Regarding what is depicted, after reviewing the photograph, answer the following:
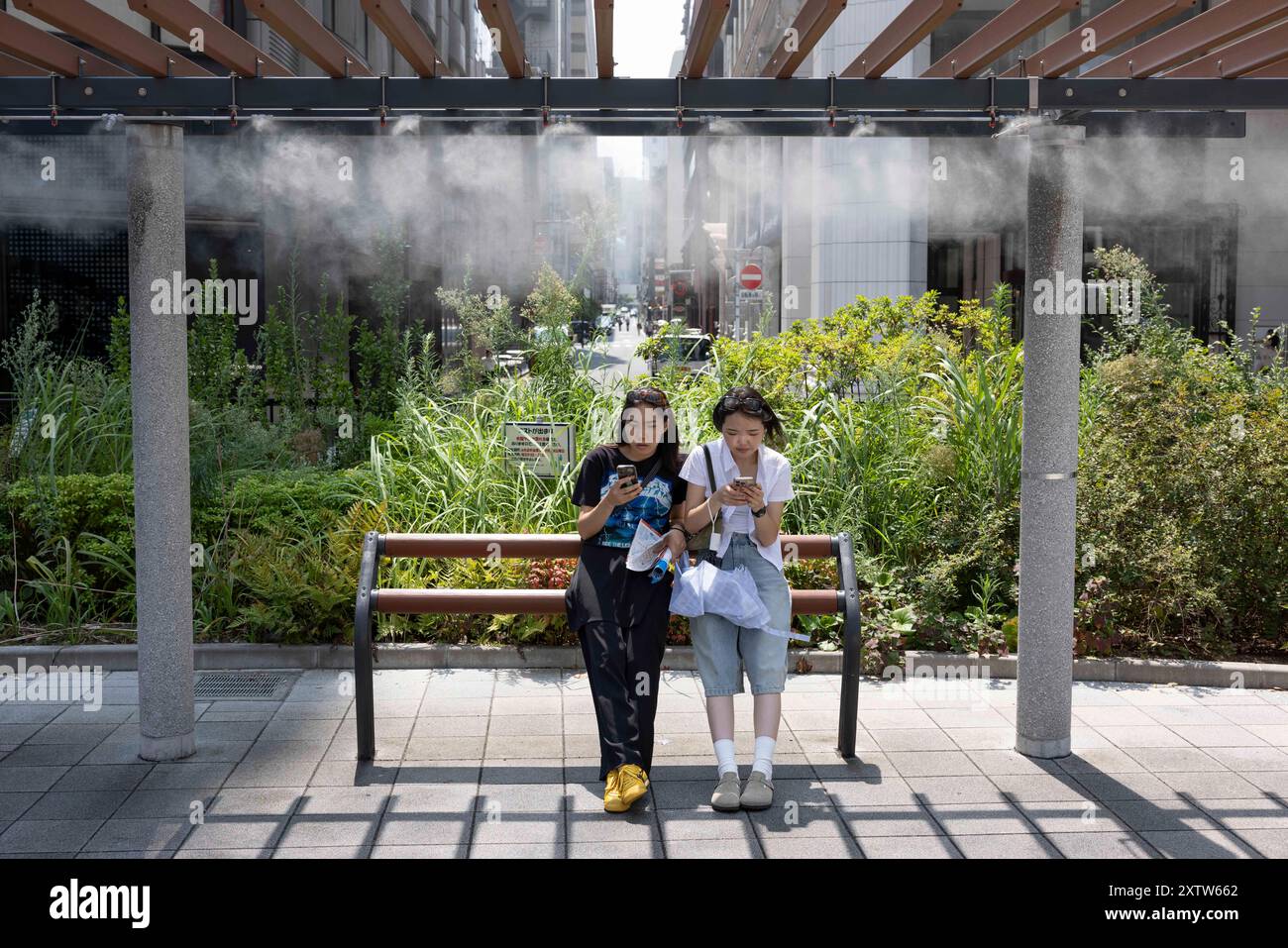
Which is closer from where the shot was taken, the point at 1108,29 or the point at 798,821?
the point at 1108,29

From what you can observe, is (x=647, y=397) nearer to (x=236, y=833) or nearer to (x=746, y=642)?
(x=746, y=642)

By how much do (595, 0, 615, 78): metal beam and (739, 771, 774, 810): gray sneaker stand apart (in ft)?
8.95

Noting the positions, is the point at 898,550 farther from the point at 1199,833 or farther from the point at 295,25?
the point at 295,25

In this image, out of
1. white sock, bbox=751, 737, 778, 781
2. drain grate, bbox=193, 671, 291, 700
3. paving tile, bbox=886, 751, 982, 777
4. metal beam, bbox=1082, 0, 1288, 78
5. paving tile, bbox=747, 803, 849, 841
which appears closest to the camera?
metal beam, bbox=1082, 0, 1288, 78

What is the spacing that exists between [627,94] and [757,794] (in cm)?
268

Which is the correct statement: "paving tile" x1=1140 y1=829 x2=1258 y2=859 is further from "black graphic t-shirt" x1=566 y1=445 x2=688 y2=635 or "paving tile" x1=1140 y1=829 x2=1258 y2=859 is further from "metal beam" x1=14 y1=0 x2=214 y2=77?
"metal beam" x1=14 y1=0 x2=214 y2=77

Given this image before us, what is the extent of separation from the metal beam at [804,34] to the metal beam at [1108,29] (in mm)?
929

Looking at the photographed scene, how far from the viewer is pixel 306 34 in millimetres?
4688

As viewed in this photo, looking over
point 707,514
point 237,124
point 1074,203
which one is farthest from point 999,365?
point 237,124

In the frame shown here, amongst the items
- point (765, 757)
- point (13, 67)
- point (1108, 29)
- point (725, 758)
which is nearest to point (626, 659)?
point (725, 758)

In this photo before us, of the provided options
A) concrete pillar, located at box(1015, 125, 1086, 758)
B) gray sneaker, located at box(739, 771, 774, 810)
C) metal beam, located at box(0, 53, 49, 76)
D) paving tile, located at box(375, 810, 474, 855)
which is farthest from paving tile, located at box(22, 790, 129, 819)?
concrete pillar, located at box(1015, 125, 1086, 758)

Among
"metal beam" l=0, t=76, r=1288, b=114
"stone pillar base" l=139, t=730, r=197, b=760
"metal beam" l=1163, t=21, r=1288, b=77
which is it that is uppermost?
"metal beam" l=1163, t=21, r=1288, b=77

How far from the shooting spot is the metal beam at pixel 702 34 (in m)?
4.36

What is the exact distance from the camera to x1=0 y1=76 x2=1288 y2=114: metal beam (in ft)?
15.7
